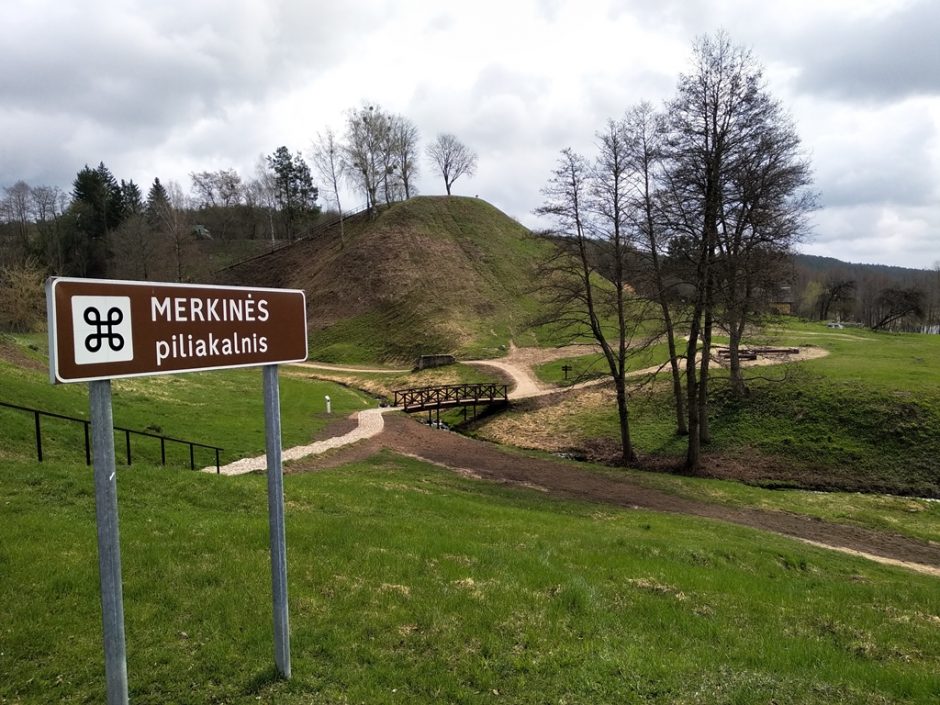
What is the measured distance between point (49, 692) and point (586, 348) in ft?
136

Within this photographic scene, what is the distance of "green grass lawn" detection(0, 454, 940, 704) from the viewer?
431cm

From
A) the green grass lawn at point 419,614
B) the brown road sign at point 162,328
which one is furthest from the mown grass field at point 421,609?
the brown road sign at point 162,328

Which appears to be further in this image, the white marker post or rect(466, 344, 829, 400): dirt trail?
rect(466, 344, 829, 400): dirt trail

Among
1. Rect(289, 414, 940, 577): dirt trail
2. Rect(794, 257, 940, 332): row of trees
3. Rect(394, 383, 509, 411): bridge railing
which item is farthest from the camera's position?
Rect(794, 257, 940, 332): row of trees

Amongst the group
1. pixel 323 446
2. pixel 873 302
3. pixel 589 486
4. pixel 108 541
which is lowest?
pixel 589 486

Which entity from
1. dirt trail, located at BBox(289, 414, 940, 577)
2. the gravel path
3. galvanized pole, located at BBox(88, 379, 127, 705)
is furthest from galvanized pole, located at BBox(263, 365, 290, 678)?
dirt trail, located at BBox(289, 414, 940, 577)

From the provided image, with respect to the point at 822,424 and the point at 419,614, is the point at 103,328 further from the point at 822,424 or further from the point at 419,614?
the point at 822,424

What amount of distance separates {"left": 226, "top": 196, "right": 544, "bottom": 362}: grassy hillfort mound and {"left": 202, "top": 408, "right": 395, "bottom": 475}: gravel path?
19998mm

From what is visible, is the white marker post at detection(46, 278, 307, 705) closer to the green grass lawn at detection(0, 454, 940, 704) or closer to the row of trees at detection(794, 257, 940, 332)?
the green grass lawn at detection(0, 454, 940, 704)

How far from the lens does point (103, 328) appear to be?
2.92 metres

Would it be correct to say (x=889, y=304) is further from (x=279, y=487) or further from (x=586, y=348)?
(x=279, y=487)

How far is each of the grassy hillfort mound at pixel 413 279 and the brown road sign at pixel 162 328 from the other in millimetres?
41464

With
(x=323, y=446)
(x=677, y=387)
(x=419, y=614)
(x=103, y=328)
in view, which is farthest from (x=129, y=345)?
(x=677, y=387)

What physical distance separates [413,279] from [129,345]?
5734cm
